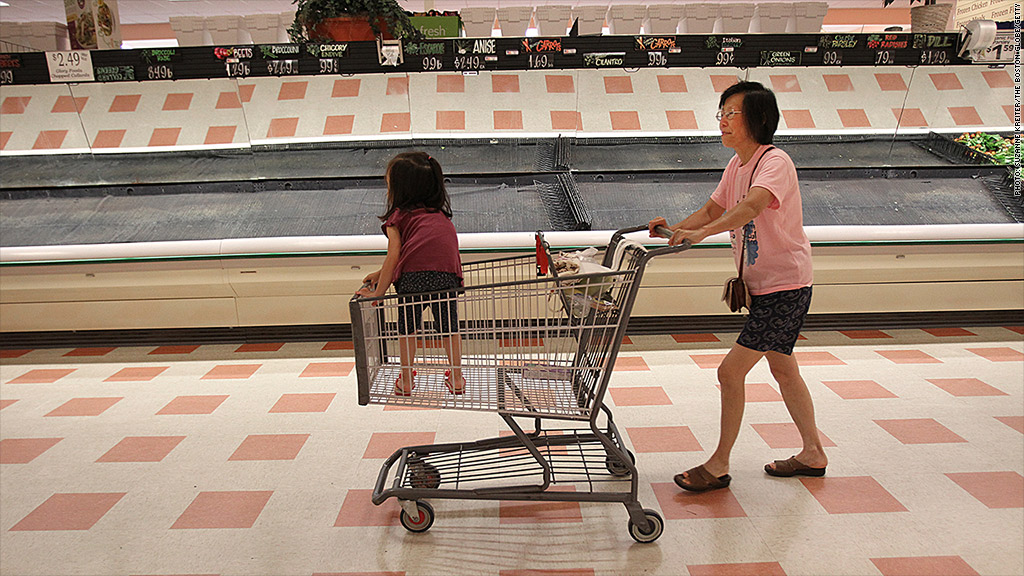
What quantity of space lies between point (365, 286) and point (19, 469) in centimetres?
182

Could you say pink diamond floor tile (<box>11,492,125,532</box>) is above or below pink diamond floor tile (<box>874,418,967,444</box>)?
above

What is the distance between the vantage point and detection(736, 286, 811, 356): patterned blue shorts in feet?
7.69

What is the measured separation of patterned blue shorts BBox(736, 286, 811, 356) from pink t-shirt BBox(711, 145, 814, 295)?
34mm

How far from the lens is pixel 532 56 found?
381cm

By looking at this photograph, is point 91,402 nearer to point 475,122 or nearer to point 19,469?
point 19,469

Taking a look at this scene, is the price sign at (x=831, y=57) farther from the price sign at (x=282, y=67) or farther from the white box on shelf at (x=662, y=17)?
the price sign at (x=282, y=67)

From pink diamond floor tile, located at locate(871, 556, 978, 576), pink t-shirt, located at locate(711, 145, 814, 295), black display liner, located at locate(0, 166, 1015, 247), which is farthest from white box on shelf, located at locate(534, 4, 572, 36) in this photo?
pink diamond floor tile, located at locate(871, 556, 978, 576)

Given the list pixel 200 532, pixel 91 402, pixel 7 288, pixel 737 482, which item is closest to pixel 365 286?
pixel 200 532

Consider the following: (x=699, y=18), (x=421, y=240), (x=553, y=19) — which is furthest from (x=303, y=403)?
(x=699, y=18)

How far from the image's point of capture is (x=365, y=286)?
2.44 metres

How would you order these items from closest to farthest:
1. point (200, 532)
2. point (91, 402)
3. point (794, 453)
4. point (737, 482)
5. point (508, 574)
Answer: point (508, 574), point (200, 532), point (737, 482), point (794, 453), point (91, 402)

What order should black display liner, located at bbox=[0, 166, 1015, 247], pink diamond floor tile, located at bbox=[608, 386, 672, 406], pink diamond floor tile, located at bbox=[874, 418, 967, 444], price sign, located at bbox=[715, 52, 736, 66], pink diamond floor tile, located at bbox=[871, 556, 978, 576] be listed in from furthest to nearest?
black display liner, located at bbox=[0, 166, 1015, 247], price sign, located at bbox=[715, 52, 736, 66], pink diamond floor tile, located at bbox=[608, 386, 672, 406], pink diamond floor tile, located at bbox=[874, 418, 967, 444], pink diamond floor tile, located at bbox=[871, 556, 978, 576]

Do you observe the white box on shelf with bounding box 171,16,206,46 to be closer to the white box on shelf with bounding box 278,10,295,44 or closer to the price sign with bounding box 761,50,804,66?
the white box on shelf with bounding box 278,10,295,44

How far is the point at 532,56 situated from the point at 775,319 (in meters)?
2.23
